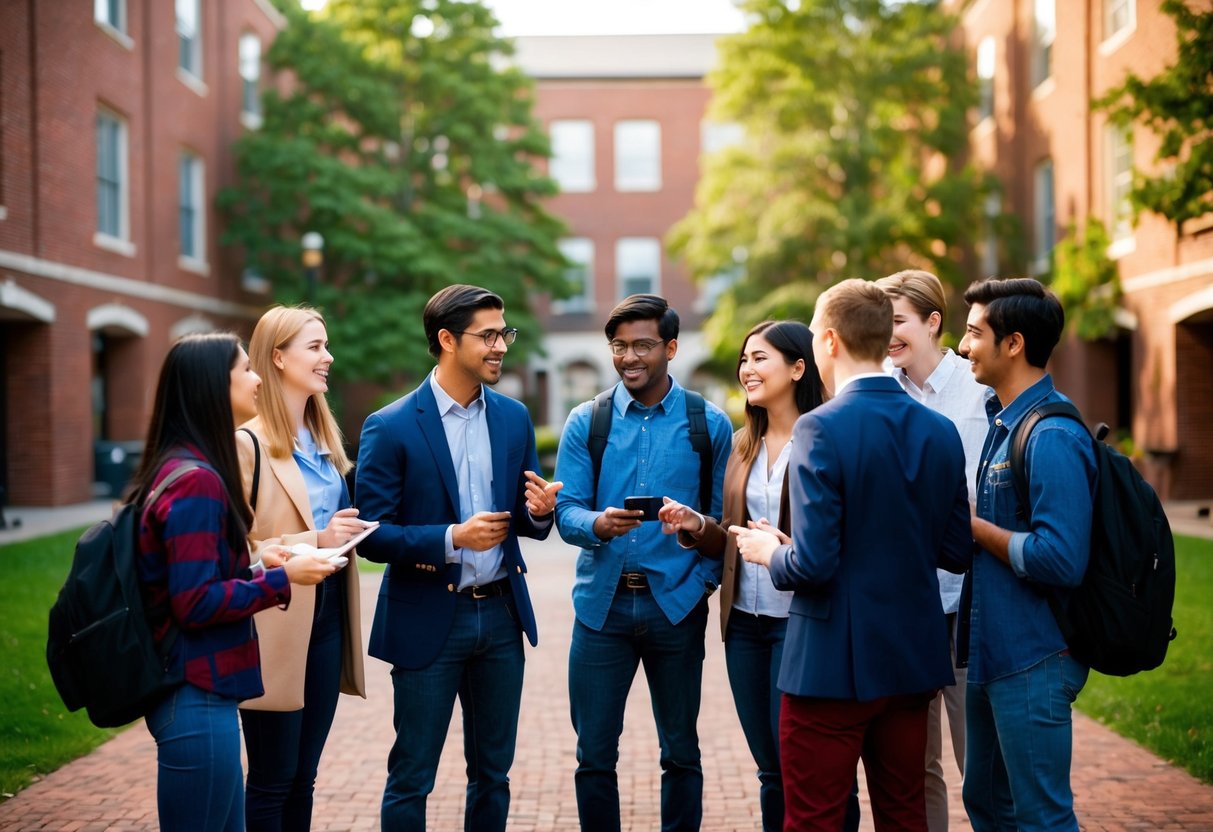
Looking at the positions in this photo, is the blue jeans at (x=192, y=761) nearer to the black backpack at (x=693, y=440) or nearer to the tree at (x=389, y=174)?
the black backpack at (x=693, y=440)

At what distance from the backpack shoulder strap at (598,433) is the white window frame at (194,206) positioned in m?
21.2

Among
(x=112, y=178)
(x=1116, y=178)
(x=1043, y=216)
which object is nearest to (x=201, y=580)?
(x=112, y=178)

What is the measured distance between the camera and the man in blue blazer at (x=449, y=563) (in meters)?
3.83

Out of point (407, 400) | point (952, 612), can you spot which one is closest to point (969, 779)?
point (952, 612)

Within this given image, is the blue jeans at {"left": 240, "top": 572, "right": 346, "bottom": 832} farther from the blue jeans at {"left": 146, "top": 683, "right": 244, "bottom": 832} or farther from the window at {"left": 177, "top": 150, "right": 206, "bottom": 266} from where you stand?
the window at {"left": 177, "top": 150, "right": 206, "bottom": 266}

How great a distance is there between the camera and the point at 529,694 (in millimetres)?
7652

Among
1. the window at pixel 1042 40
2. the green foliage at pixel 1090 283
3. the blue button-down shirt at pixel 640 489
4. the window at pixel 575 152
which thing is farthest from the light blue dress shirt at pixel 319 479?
the window at pixel 575 152

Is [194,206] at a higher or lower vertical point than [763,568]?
higher

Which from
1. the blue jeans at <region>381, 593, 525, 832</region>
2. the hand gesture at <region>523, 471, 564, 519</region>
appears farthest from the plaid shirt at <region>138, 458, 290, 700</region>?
the hand gesture at <region>523, 471, 564, 519</region>

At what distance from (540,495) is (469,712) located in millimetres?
870

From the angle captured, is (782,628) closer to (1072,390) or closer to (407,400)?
(407,400)

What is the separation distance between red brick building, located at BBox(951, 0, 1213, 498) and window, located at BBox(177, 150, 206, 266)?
57.9 feet

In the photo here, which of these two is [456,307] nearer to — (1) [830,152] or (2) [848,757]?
(2) [848,757]

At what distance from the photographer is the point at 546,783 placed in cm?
569
